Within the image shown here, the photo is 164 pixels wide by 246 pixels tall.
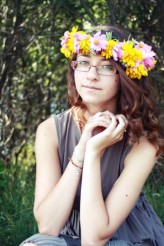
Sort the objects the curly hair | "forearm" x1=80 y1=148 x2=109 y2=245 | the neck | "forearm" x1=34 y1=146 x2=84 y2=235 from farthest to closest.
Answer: the neck < the curly hair < "forearm" x1=34 y1=146 x2=84 y2=235 < "forearm" x1=80 y1=148 x2=109 y2=245

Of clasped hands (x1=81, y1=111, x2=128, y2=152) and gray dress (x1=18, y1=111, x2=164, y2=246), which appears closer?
clasped hands (x1=81, y1=111, x2=128, y2=152)

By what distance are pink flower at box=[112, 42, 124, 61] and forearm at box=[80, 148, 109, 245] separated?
0.54m

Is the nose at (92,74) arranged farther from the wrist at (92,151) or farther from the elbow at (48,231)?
the elbow at (48,231)

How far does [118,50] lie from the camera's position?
3.22 metres

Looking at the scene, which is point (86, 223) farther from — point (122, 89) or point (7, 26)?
point (7, 26)

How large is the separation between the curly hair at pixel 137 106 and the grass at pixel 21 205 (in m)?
1.43

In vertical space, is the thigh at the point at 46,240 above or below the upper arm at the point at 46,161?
below

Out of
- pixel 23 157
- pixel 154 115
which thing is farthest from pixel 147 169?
pixel 23 157

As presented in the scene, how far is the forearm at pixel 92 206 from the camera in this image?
3.04 metres

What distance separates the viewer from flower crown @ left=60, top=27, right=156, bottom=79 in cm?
320

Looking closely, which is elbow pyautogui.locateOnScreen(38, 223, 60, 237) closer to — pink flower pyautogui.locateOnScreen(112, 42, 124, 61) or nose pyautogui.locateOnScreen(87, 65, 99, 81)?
nose pyautogui.locateOnScreen(87, 65, 99, 81)

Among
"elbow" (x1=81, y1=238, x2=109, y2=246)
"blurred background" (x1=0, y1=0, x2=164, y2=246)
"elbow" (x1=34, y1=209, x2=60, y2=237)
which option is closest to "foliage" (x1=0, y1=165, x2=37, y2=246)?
"blurred background" (x1=0, y1=0, x2=164, y2=246)

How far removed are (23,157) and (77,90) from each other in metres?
3.93

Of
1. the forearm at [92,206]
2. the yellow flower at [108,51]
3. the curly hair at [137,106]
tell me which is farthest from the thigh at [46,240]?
the yellow flower at [108,51]
